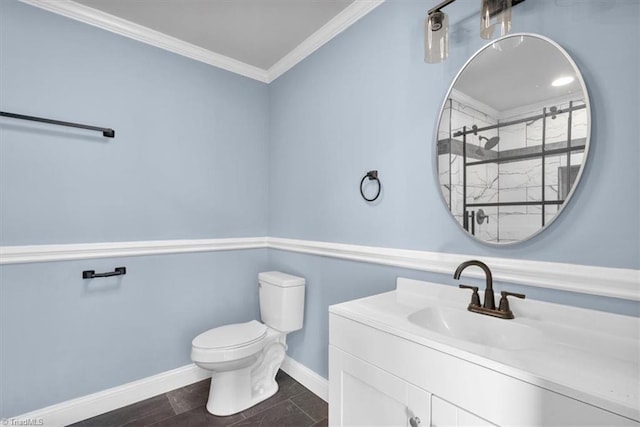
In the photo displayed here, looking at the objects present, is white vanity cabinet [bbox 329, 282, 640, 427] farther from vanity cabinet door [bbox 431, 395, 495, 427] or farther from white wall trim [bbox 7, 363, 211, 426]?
white wall trim [bbox 7, 363, 211, 426]

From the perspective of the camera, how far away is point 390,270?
1600 millimetres

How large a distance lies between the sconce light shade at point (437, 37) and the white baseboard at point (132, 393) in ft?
6.28

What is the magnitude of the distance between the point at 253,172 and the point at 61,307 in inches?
59.2

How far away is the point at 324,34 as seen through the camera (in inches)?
78.9

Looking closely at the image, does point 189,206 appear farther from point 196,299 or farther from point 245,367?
point 245,367

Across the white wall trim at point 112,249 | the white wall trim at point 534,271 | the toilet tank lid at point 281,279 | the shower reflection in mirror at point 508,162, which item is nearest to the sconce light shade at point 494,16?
the shower reflection in mirror at point 508,162

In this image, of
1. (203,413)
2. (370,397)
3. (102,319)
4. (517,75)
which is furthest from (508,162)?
(102,319)

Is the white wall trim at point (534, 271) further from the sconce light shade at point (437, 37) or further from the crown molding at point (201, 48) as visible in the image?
the crown molding at point (201, 48)

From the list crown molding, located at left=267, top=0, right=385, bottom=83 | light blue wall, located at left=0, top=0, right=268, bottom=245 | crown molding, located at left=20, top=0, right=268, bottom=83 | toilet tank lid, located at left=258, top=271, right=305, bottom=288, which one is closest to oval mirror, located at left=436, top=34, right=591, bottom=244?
crown molding, located at left=267, top=0, right=385, bottom=83

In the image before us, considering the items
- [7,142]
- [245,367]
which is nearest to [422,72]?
[245,367]

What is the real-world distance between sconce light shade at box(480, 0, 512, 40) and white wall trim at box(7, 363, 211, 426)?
2564 millimetres

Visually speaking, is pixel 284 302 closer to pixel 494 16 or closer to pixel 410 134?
pixel 410 134

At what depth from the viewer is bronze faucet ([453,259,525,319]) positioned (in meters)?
1.08

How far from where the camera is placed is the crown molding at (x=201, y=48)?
1.75 metres
